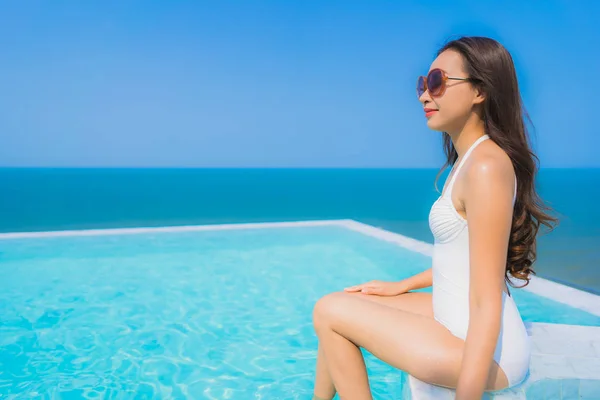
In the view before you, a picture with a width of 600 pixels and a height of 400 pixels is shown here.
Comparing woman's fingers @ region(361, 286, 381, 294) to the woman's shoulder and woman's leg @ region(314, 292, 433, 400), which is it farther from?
the woman's shoulder

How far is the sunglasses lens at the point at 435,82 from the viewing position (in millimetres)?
1547

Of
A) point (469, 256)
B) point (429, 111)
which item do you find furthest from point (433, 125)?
point (469, 256)

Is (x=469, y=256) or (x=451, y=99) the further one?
(x=451, y=99)

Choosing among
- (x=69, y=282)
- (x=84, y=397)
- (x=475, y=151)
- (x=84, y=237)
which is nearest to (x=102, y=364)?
(x=84, y=397)

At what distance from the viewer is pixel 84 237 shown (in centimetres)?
736

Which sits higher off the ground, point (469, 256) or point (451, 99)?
point (451, 99)

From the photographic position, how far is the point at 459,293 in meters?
1.54

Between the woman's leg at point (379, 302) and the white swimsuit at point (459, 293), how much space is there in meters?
0.21

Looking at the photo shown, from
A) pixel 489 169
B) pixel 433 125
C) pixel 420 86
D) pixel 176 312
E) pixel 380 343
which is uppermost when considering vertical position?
pixel 420 86

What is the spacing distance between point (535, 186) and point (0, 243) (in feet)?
23.9

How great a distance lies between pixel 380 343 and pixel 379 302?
28 centimetres

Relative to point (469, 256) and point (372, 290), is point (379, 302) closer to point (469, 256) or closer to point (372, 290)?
point (372, 290)

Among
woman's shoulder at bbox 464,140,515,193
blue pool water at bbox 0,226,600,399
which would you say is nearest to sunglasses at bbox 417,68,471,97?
woman's shoulder at bbox 464,140,515,193

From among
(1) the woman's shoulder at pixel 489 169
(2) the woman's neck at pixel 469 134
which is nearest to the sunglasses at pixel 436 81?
(2) the woman's neck at pixel 469 134
